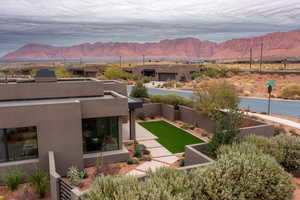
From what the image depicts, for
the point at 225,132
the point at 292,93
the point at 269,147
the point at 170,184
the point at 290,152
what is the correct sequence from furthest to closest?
the point at 292,93 → the point at 225,132 → the point at 269,147 → the point at 290,152 → the point at 170,184

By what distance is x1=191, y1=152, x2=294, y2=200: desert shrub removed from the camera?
7.63 metres

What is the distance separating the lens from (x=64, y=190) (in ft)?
29.0

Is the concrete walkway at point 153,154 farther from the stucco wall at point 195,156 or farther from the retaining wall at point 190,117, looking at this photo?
the retaining wall at point 190,117

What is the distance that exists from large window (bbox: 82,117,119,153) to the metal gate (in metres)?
4.09

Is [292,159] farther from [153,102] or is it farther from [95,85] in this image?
[153,102]

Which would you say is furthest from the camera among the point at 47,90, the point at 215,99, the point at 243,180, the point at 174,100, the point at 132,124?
the point at 174,100

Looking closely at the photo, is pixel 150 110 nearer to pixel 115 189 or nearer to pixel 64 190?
pixel 64 190

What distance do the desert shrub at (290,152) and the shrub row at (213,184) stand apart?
2.51 meters

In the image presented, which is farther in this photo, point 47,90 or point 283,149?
point 47,90

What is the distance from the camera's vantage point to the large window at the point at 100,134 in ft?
43.0

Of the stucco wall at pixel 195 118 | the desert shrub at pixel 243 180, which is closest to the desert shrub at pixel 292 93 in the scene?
the stucco wall at pixel 195 118

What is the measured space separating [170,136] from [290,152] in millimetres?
8950

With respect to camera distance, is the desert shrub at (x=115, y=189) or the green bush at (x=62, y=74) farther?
the green bush at (x=62, y=74)

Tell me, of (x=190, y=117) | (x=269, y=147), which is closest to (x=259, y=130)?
(x=269, y=147)
